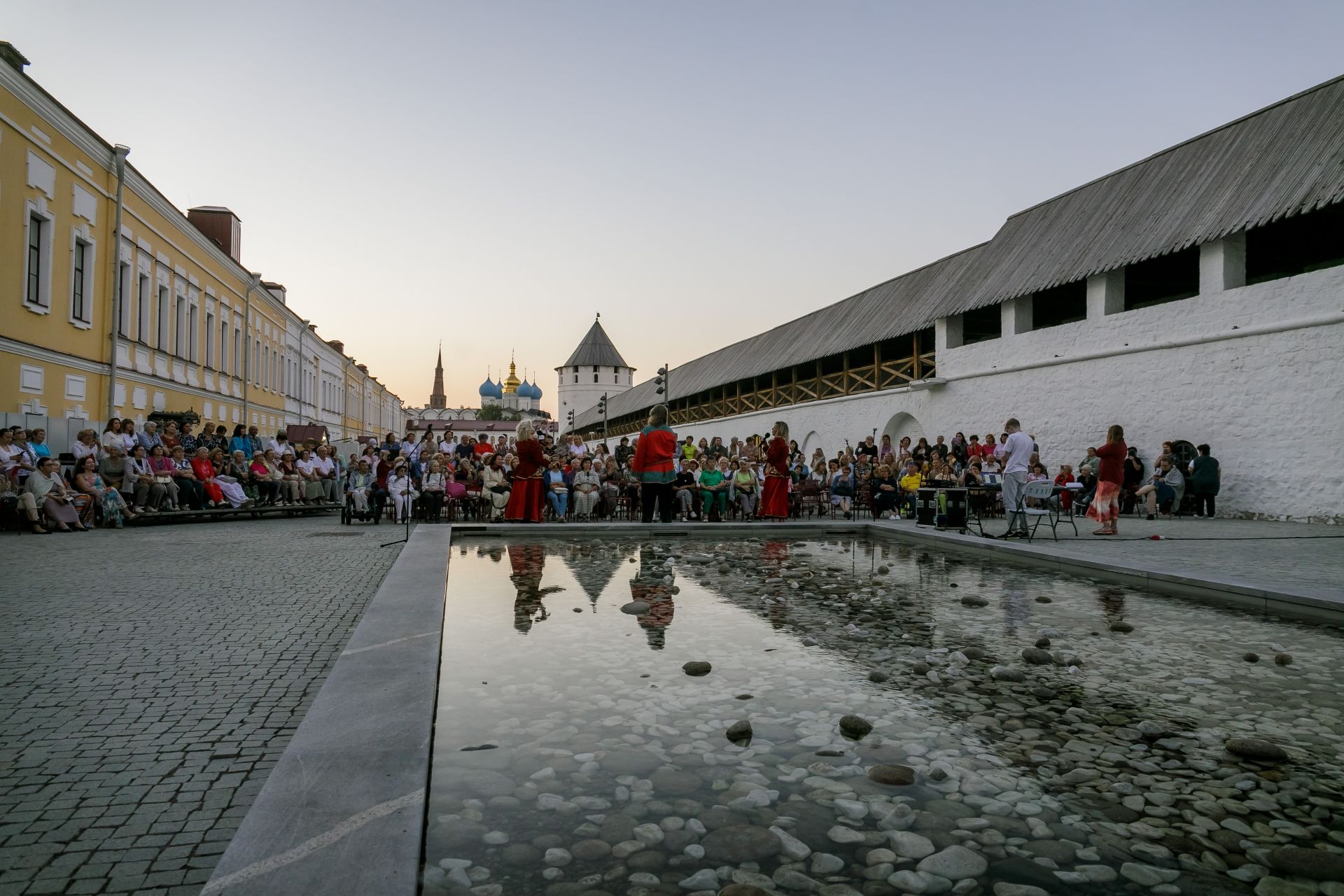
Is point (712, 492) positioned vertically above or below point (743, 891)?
above

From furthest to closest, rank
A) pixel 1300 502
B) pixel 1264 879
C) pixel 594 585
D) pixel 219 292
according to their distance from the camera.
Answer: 1. pixel 219 292
2. pixel 1300 502
3. pixel 594 585
4. pixel 1264 879

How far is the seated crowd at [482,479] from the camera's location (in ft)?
47.4

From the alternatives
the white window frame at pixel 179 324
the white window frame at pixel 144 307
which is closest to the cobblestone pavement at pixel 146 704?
the white window frame at pixel 144 307

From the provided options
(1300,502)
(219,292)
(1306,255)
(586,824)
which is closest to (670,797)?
(586,824)

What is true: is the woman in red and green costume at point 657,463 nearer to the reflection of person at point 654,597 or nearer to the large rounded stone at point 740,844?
the reflection of person at point 654,597

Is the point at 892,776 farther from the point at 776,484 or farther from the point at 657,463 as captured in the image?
the point at 776,484

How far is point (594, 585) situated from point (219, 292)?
29343mm

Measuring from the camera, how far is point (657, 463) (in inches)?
515

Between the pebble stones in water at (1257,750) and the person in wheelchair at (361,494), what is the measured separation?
14.3 m

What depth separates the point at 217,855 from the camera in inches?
91.5

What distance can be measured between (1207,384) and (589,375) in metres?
72.9

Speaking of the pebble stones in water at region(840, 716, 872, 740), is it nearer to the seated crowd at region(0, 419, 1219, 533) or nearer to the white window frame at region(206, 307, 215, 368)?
the seated crowd at region(0, 419, 1219, 533)

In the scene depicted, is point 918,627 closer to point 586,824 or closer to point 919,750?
point 919,750

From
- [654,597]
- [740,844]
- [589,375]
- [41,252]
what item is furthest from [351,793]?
[589,375]
